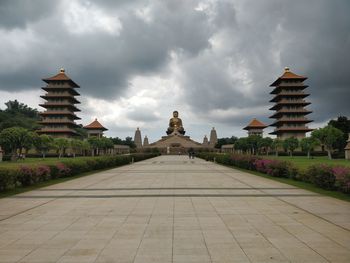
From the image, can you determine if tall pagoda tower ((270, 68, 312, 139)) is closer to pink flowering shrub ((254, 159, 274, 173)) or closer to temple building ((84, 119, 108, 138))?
temple building ((84, 119, 108, 138))

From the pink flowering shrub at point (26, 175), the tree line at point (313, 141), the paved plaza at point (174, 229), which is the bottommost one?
the paved plaza at point (174, 229)

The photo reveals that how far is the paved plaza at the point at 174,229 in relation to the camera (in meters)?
5.27

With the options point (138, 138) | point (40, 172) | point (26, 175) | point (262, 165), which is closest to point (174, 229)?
point (26, 175)

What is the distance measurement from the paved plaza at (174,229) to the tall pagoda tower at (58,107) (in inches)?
2399

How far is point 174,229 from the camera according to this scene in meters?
6.86

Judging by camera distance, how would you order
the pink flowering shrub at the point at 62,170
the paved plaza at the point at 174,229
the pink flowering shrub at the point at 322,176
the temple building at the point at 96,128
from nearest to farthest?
the paved plaza at the point at 174,229
the pink flowering shrub at the point at 322,176
the pink flowering shrub at the point at 62,170
the temple building at the point at 96,128

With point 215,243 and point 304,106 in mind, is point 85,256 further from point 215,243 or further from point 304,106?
point 304,106

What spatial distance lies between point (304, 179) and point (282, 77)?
56.4m

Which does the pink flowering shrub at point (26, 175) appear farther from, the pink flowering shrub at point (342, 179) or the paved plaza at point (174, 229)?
the pink flowering shrub at point (342, 179)

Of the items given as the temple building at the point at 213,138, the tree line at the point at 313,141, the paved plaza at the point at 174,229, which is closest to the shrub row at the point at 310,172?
the paved plaza at the point at 174,229

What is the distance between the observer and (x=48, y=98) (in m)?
71.0

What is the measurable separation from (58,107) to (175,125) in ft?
107

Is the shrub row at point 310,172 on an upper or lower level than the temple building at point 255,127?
lower

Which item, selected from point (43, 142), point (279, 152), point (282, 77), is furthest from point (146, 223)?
point (282, 77)
